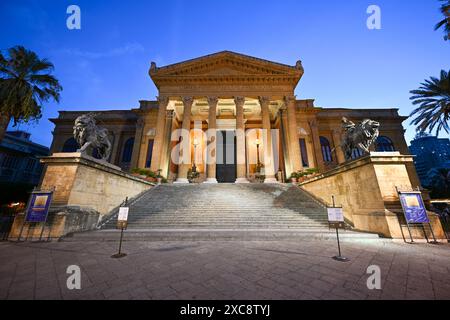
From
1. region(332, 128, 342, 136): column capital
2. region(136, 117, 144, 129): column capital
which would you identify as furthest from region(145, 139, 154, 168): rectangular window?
region(332, 128, 342, 136): column capital

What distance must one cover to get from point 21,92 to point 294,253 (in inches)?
706

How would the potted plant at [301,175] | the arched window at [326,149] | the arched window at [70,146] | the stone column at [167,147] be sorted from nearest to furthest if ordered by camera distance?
1. the potted plant at [301,175]
2. the stone column at [167,147]
3. the arched window at [326,149]
4. the arched window at [70,146]

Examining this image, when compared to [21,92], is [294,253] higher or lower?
lower

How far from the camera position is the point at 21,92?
11.5 m

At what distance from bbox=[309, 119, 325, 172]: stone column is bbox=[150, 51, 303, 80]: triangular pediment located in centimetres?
691

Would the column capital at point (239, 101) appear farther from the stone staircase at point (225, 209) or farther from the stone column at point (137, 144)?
the stone column at point (137, 144)

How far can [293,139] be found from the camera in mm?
17328

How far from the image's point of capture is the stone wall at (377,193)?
5898 mm

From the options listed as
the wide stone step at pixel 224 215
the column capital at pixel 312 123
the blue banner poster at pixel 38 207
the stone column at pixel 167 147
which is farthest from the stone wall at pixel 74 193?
the column capital at pixel 312 123

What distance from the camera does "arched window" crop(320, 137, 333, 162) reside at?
22.3 m

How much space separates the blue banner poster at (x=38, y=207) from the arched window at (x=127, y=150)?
18172 mm
